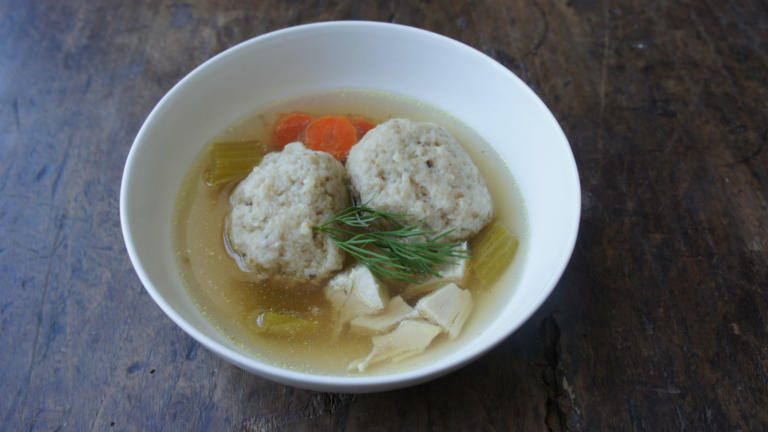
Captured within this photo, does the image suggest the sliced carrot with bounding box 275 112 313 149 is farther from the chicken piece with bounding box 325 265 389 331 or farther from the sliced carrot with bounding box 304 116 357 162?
Answer: the chicken piece with bounding box 325 265 389 331

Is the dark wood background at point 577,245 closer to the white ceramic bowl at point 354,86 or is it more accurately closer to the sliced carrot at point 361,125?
the white ceramic bowl at point 354,86

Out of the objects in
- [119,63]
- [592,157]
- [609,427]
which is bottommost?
[609,427]

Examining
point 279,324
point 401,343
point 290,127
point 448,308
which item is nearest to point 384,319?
point 401,343

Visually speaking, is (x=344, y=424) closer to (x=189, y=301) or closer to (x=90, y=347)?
(x=189, y=301)

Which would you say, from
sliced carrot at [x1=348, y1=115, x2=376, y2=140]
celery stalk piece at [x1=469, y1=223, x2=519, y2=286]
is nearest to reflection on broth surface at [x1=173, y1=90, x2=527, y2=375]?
celery stalk piece at [x1=469, y1=223, x2=519, y2=286]

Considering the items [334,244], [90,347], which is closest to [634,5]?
[334,244]

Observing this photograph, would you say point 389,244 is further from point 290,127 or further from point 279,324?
point 290,127
